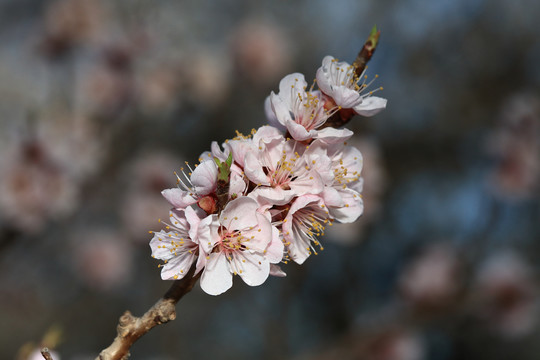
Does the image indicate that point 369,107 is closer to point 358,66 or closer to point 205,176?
point 358,66

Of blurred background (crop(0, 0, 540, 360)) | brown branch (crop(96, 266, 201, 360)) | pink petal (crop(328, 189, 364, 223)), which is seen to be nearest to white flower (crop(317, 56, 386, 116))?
pink petal (crop(328, 189, 364, 223))

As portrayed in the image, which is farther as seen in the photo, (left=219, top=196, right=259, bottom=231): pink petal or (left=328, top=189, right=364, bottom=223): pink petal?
(left=328, top=189, right=364, bottom=223): pink petal

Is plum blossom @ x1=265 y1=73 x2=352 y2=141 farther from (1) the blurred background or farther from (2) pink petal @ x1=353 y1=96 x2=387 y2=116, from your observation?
(1) the blurred background

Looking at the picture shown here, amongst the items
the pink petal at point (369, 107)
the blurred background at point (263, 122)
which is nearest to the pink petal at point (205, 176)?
the pink petal at point (369, 107)

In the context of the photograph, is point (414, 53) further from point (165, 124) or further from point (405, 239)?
point (165, 124)

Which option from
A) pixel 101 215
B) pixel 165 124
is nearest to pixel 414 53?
pixel 165 124

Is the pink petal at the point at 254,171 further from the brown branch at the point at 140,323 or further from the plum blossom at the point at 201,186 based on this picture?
the brown branch at the point at 140,323

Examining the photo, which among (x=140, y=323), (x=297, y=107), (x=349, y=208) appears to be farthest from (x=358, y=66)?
(x=140, y=323)
